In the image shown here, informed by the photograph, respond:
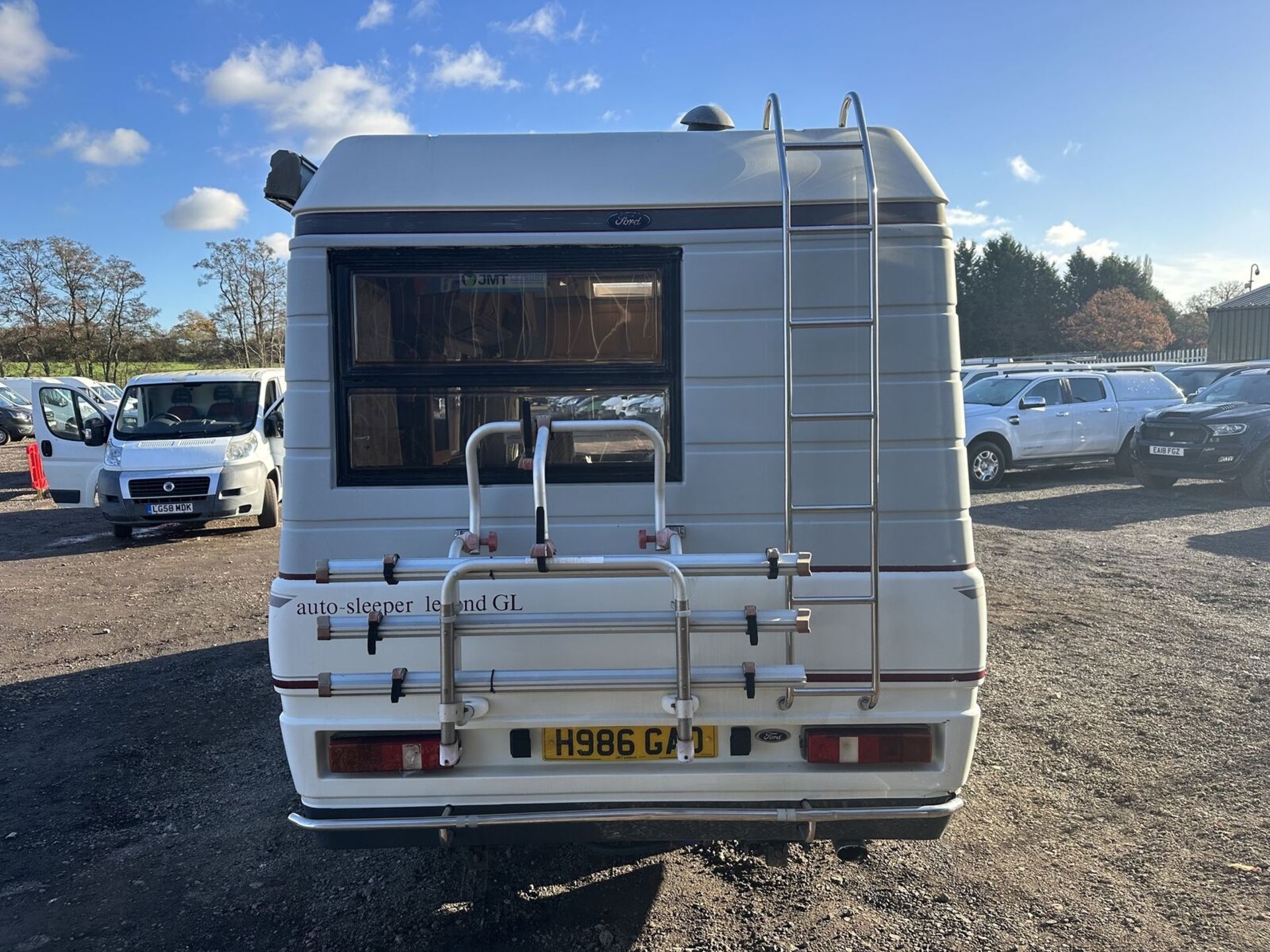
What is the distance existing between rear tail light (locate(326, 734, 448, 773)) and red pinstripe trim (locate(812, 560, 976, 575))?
1.41m

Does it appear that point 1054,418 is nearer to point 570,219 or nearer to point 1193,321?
point 570,219

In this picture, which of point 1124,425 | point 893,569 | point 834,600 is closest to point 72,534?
point 834,600

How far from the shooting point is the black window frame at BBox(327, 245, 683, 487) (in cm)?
294

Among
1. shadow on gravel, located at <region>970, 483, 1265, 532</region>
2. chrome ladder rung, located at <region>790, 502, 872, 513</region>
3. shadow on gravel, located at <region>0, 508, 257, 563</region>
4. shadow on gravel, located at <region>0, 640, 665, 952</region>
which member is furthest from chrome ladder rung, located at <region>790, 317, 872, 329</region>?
shadow on gravel, located at <region>0, 508, 257, 563</region>

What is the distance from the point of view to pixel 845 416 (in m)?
2.81

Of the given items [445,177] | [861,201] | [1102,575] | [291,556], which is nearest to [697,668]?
[291,556]

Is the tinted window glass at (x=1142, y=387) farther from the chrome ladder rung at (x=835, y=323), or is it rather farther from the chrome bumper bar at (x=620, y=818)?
the chrome bumper bar at (x=620, y=818)

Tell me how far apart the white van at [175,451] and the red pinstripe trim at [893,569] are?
383 inches

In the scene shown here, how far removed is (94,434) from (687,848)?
1055 cm

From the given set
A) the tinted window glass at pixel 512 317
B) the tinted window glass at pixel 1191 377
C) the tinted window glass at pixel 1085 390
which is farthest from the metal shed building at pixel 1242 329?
the tinted window glass at pixel 512 317

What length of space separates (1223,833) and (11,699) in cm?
714

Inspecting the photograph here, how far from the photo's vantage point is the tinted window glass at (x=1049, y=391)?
47.9ft

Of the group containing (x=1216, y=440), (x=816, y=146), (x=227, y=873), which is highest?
(x=816, y=146)

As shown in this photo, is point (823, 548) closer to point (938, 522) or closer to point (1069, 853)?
point (938, 522)
